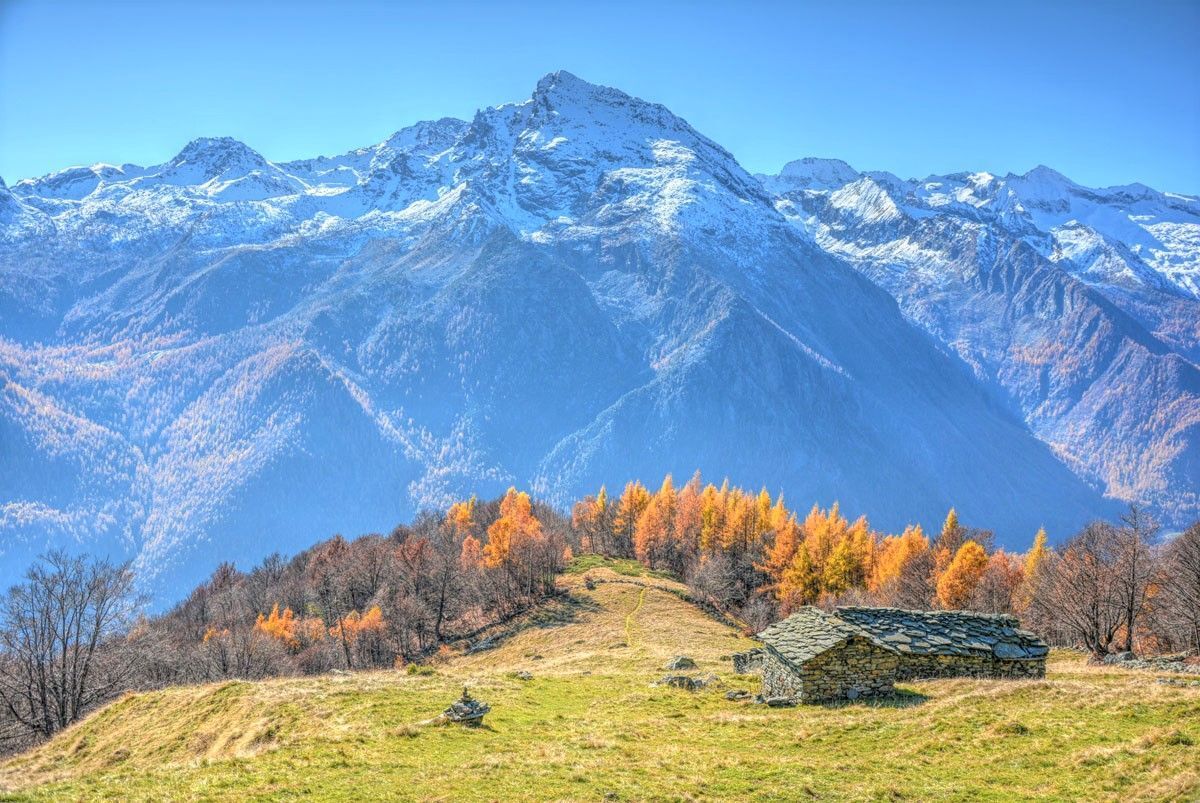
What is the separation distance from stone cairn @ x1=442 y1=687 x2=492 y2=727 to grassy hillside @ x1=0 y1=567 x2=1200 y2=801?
0.76 m

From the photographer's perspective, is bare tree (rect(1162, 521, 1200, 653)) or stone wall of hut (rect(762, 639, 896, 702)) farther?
bare tree (rect(1162, 521, 1200, 653))

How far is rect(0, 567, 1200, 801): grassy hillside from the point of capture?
22.8 meters

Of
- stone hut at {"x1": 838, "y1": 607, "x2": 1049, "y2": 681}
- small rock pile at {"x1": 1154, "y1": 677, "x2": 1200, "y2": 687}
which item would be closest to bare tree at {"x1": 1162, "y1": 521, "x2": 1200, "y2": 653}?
small rock pile at {"x1": 1154, "y1": 677, "x2": 1200, "y2": 687}

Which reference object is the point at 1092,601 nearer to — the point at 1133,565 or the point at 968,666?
the point at 1133,565

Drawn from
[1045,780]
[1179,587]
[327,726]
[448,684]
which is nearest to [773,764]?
[1045,780]

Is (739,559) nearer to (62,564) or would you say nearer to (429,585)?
(429,585)

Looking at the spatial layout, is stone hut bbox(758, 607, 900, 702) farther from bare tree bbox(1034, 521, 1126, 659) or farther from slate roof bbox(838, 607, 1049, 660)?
bare tree bbox(1034, 521, 1126, 659)

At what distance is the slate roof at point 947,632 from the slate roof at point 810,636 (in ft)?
3.06

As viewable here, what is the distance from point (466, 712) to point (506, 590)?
231ft

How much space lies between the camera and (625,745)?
2898cm

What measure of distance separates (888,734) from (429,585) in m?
79.9

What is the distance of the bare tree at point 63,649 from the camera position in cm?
5450

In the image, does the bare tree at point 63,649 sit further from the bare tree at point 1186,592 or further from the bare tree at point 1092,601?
the bare tree at point 1186,592

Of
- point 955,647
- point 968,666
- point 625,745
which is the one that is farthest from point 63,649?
point 968,666
